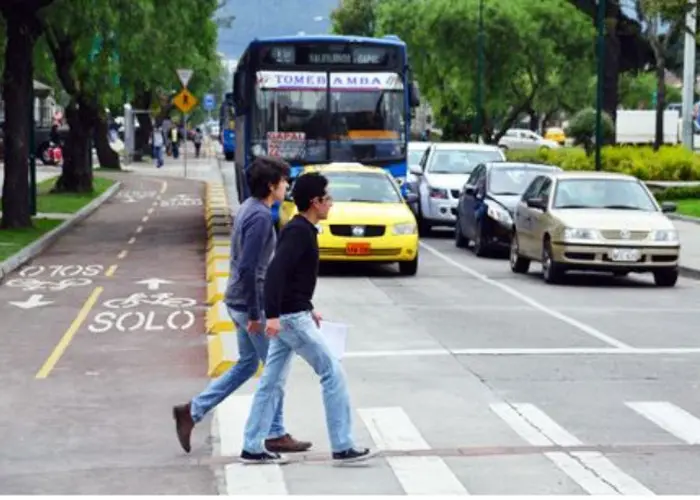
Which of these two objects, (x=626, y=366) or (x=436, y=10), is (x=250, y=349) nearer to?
(x=626, y=366)

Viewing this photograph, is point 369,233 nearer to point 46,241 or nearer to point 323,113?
point 323,113

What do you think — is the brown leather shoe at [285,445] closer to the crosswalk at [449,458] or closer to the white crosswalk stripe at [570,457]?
the crosswalk at [449,458]

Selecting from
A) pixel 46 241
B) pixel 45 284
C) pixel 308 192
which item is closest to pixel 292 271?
pixel 308 192

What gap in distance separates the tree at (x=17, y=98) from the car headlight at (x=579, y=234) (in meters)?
13.1

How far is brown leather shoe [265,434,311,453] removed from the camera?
402 inches

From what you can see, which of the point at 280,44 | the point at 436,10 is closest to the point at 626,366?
the point at 280,44

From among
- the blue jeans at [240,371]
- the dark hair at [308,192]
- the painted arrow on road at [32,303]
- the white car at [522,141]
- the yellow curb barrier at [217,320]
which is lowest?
the white car at [522,141]

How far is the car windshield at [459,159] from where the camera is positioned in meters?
34.3

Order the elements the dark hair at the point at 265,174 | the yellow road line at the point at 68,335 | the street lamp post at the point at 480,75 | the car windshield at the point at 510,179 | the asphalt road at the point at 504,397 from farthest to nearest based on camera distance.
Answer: the street lamp post at the point at 480,75 → the car windshield at the point at 510,179 → the yellow road line at the point at 68,335 → the dark hair at the point at 265,174 → the asphalt road at the point at 504,397

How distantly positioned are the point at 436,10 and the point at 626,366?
184ft

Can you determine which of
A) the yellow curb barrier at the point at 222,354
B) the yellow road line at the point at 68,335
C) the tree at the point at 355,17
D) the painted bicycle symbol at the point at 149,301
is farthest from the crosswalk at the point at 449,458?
the tree at the point at 355,17

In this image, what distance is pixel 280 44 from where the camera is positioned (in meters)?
30.5

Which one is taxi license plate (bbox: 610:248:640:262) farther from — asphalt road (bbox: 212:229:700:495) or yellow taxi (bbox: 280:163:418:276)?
yellow taxi (bbox: 280:163:418:276)

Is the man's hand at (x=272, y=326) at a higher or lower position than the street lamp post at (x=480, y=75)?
lower
